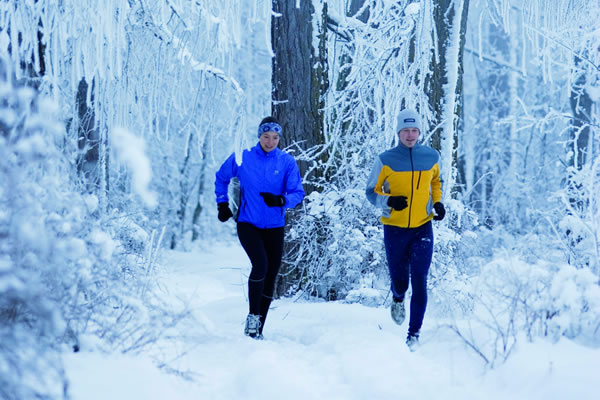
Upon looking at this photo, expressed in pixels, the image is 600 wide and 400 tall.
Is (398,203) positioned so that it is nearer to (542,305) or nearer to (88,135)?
(542,305)

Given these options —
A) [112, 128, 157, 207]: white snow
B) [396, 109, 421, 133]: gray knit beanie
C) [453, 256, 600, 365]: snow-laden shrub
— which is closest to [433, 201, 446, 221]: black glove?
[396, 109, 421, 133]: gray knit beanie

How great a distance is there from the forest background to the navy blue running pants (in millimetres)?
465

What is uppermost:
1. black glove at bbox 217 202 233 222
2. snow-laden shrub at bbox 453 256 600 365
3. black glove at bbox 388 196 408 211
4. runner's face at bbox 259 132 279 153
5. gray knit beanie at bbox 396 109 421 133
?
gray knit beanie at bbox 396 109 421 133

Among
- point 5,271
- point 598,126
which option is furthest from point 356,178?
point 5,271

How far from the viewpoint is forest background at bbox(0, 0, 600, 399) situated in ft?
8.14

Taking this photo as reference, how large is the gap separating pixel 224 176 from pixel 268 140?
0.47 meters

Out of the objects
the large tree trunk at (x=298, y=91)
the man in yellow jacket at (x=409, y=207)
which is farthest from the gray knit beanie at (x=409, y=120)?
the large tree trunk at (x=298, y=91)

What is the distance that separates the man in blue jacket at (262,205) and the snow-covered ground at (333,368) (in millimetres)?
367

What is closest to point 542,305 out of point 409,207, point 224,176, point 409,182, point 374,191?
point 409,207

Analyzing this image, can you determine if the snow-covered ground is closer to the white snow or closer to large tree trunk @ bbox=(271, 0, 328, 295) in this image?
the white snow

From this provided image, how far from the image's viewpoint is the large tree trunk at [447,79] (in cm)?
565

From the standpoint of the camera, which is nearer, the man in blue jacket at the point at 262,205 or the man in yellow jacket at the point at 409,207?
the man in yellow jacket at the point at 409,207

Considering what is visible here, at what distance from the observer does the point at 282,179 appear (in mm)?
4391

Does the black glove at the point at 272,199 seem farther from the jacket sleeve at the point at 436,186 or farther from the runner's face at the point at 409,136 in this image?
the jacket sleeve at the point at 436,186
